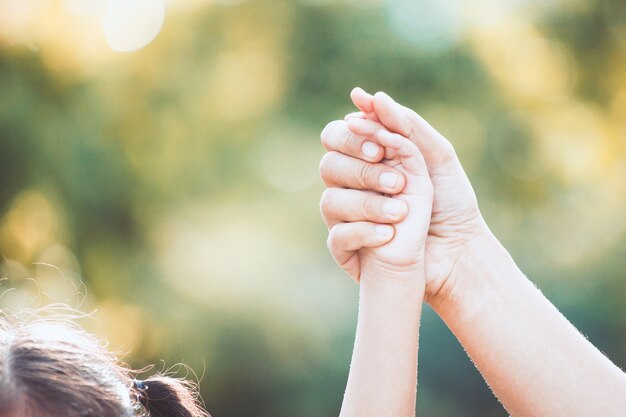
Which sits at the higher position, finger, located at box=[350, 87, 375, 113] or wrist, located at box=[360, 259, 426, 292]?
finger, located at box=[350, 87, 375, 113]

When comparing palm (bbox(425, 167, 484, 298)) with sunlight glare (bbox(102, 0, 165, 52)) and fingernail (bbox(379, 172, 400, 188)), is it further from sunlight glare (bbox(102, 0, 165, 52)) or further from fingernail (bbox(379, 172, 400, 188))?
sunlight glare (bbox(102, 0, 165, 52))

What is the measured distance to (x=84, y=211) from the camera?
4.82m

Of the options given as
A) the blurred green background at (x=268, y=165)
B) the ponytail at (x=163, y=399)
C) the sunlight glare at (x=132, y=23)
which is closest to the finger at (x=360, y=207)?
the ponytail at (x=163, y=399)

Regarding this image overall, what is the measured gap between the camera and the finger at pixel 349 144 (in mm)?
1242

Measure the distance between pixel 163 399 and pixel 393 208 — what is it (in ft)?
1.68

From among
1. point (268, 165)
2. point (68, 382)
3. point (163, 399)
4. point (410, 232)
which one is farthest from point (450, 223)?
point (268, 165)

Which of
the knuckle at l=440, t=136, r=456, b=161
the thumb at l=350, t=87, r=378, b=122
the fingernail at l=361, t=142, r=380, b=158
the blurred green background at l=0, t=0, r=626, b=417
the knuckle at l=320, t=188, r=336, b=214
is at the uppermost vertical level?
the blurred green background at l=0, t=0, r=626, b=417

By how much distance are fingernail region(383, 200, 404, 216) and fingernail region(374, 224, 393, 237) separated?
0.03 meters

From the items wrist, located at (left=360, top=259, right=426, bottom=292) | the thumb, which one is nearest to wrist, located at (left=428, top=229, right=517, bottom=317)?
wrist, located at (left=360, top=259, right=426, bottom=292)

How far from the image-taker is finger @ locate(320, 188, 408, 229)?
1207 mm

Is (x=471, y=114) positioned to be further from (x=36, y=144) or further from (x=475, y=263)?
(x=475, y=263)

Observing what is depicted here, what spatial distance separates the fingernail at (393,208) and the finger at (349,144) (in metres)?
0.09

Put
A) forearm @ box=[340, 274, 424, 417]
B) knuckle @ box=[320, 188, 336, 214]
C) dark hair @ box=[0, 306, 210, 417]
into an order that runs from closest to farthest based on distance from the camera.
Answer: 1. dark hair @ box=[0, 306, 210, 417]
2. forearm @ box=[340, 274, 424, 417]
3. knuckle @ box=[320, 188, 336, 214]

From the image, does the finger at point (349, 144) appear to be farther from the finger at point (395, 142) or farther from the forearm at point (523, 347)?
the forearm at point (523, 347)
